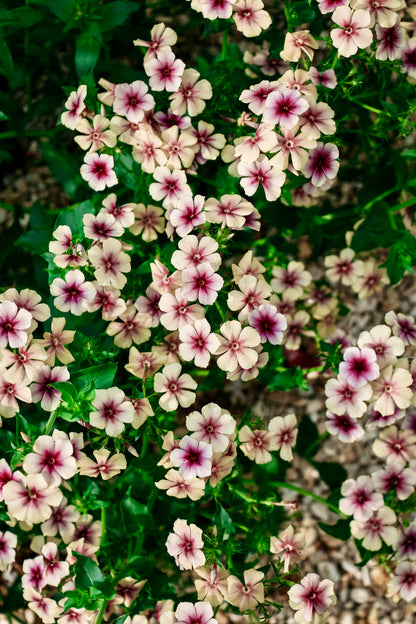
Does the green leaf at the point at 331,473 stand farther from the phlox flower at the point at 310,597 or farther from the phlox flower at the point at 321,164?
the phlox flower at the point at 321,164

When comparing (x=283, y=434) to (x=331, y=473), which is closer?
(x=283, y=434)

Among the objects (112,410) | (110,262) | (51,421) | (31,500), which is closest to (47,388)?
(51,421)

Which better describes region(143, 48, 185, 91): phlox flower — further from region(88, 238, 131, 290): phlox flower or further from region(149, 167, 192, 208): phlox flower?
region(88, 238, 131, 290): phlox flower

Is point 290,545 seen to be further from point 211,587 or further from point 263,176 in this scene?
point 263,176

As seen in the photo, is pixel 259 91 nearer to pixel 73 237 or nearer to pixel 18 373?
pixel 73 237

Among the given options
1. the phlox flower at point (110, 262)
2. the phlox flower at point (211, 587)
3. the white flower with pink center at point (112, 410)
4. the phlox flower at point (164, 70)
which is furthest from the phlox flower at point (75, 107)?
the phlox flower at point (211, 587)
